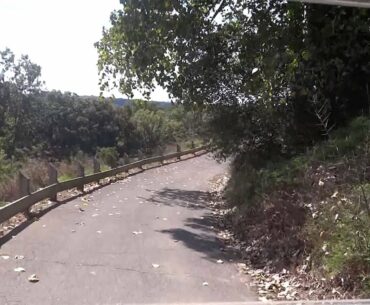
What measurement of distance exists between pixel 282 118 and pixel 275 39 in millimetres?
2237

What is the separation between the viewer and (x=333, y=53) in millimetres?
12797

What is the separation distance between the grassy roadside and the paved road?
77 centimetres

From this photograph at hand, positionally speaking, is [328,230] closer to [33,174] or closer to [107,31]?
[107,31]

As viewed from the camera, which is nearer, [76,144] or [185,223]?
[185,223]

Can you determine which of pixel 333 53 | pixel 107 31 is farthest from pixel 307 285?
pixel 107 31

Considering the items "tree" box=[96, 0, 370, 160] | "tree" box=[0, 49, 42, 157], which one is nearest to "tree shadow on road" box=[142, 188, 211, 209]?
"tree" box=[96, 0, 370, 160]

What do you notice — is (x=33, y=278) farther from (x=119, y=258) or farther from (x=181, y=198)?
(x=181, y=198)

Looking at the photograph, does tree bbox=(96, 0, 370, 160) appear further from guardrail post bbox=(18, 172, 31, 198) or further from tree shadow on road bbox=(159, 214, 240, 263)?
guardrail post bbox=(18, 172, 31, 198)

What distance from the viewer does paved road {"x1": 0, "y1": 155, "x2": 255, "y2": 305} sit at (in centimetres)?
662

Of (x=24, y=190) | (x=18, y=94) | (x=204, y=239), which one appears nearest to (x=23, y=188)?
(x=24, y=190)

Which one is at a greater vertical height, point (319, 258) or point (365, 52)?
point (365, 52)

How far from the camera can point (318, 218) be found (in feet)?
26.1

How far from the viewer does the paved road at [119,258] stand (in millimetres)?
6621

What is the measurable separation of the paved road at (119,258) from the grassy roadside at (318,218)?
30.5 inches
